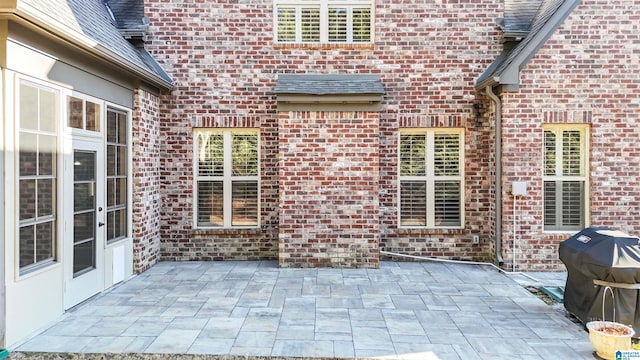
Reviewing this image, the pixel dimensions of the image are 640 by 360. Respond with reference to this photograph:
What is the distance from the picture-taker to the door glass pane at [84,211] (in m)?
5.65

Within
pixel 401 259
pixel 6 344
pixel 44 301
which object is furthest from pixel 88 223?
pixel 401 259

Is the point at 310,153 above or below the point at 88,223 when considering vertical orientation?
above

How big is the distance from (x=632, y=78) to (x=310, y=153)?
18.6ft

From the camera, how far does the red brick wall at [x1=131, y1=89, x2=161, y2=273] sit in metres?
7.33

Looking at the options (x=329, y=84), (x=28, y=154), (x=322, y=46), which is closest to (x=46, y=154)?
(x=28, y=154)

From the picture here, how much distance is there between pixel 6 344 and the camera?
4.36m

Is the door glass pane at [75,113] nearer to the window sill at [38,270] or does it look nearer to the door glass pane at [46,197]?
the door glass pane at [46,197]

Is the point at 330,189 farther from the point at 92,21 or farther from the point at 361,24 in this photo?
the point at 92,21

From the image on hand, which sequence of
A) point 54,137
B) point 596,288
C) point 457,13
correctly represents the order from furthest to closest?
1. point 457,13
2. point 54,137
3. point 596,288

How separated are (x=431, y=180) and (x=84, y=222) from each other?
584 cm

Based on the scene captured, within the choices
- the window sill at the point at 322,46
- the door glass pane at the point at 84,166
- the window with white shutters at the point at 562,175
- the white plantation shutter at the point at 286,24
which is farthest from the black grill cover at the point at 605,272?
the door glass pane at the point at 84,166

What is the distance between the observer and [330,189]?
7.73m

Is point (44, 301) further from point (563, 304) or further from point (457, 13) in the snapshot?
point (457, 13)

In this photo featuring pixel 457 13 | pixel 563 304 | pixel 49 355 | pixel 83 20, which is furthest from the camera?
pixel 457 13
